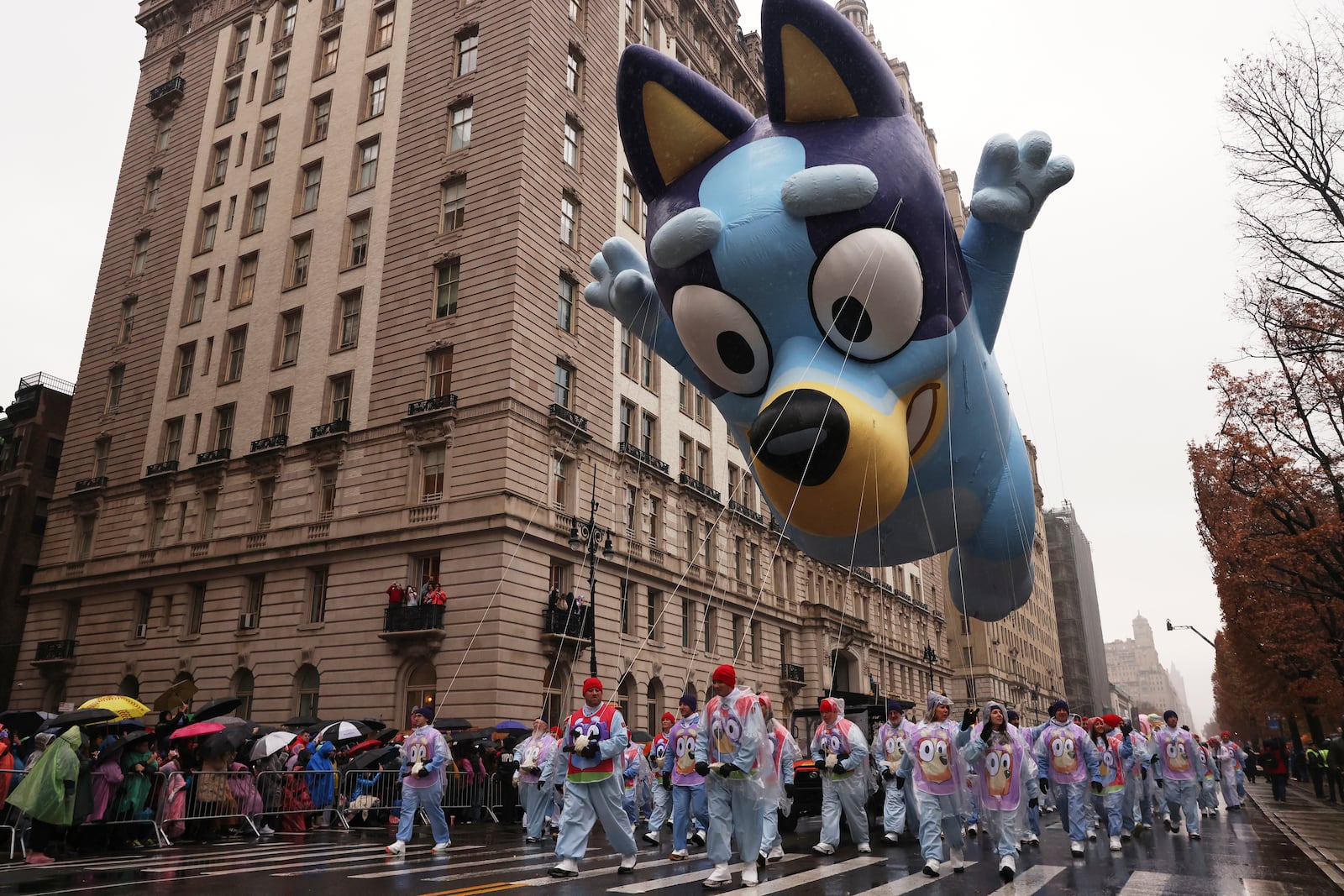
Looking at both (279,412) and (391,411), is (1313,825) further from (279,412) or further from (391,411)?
(279,412)

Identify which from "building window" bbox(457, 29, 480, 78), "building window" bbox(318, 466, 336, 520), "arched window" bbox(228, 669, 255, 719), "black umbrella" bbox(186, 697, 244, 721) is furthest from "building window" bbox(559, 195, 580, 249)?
"black umbrella" bbox(186, 697, 244, 721)

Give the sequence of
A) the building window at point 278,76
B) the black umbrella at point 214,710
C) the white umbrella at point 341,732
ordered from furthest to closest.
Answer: the building window at point 278,76 → the white umbrella at point 341,732 → the black umbrella at point 214,710

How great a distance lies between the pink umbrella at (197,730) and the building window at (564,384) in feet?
51.2

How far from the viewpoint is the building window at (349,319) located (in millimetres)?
30438

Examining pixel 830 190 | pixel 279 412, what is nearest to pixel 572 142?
pixel 279 412

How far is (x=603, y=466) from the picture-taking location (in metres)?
29.0

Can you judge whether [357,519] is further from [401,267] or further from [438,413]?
[401,267]

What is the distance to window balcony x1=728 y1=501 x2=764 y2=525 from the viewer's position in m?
37.5

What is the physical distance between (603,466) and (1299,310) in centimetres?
1890

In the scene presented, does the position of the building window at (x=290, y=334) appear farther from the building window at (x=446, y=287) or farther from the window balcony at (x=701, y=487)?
the window balcony at (x=701, y=487)

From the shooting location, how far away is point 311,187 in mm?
34000

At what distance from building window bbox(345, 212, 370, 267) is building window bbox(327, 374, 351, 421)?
4.22 meters

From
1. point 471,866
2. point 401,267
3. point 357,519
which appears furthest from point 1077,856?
point 401,267

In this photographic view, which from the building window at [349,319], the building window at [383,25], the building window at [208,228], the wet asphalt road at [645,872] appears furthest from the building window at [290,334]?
the wet asphalt road at [645,872]
